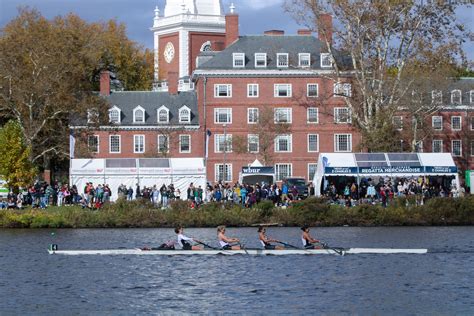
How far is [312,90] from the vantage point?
10738cm

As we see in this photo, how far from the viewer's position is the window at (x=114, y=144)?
350 feet

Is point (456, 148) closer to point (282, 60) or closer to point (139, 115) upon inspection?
point (282, 60)

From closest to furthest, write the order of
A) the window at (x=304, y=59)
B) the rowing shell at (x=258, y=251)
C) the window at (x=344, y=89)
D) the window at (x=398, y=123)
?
the rowing shell at (x=258, y=251), the window at (x=344, y=89), the window at (x=398, y=123), the window at (x=304, y=59)

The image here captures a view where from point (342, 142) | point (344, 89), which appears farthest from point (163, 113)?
point (344, 89)

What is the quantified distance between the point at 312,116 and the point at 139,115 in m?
16.7

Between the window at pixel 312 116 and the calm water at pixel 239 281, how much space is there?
4256cm

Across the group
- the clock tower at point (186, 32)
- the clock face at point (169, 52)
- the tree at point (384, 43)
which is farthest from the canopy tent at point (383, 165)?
the clock face at point (169, 52)

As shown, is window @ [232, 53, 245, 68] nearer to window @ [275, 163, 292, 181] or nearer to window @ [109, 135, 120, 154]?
window @ [275, 163, 292, 181]

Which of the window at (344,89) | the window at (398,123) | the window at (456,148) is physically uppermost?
the window at (344,89)

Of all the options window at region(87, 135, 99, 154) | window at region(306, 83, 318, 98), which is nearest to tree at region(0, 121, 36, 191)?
window at region(87, 135, 99, 154)

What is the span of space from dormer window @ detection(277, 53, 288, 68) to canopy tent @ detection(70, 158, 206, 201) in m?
25.2

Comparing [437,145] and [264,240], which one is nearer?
[264,240]

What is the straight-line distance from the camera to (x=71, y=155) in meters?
88.6

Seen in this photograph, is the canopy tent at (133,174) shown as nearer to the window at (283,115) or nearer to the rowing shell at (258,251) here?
the window at (283,115)
